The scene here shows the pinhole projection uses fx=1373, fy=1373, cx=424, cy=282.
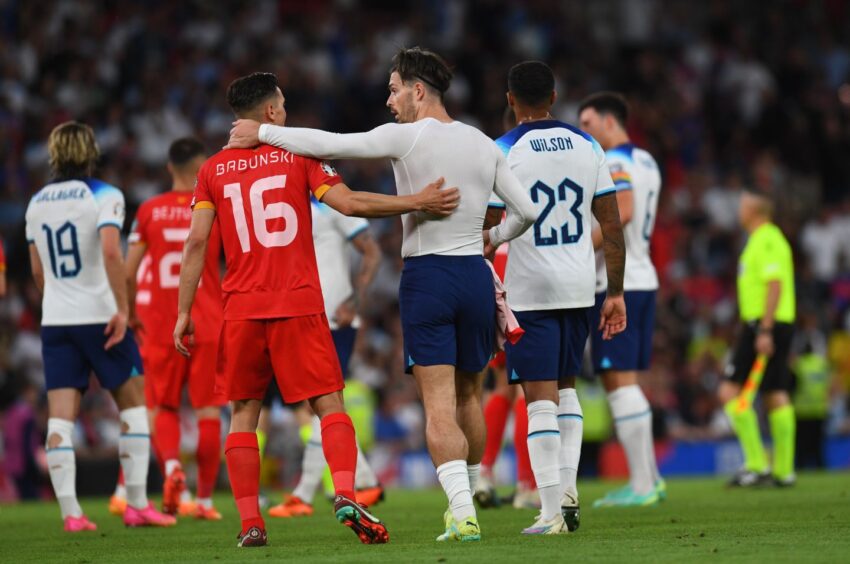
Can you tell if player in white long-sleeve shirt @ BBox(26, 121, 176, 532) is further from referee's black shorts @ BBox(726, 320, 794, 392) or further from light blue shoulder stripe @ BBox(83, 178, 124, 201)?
referee's black shorts @ BBox(726, 320, 794, 392)

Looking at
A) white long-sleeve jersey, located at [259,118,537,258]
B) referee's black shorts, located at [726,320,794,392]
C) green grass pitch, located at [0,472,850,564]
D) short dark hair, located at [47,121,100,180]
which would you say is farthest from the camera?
referee's black shorts, located at [726,320,794,392]

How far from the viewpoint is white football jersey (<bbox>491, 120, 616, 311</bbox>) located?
777cm

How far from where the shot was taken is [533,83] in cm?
787

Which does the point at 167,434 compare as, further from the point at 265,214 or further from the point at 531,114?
the point at 531,114

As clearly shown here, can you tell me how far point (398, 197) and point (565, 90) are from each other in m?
17.1

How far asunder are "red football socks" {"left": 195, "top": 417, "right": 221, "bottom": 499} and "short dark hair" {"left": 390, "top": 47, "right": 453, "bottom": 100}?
3.81m

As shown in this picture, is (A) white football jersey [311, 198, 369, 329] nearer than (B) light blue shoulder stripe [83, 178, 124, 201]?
No

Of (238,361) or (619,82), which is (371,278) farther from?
(619,82)

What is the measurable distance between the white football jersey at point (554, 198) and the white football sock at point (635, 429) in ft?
7.58

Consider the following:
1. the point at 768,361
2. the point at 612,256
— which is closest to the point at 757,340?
the point at 768,361

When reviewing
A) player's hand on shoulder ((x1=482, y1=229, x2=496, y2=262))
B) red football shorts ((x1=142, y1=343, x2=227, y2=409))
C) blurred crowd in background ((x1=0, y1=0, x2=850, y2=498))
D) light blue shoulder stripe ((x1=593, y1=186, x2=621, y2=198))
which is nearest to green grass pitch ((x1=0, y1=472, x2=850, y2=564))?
red football shorts ((x1=142, y1=343, x2=227, y2=409))

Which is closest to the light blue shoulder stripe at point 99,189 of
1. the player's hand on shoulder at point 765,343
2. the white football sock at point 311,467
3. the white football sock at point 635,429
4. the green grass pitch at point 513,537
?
the green grass pitch at point 513,537

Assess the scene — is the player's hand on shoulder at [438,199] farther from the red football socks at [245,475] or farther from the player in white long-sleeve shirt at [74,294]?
the player in white long-sleeve shirt at [74,294]

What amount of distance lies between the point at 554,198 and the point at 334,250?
10.1 ft
